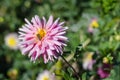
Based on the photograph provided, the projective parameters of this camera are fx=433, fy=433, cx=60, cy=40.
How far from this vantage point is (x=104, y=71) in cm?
234

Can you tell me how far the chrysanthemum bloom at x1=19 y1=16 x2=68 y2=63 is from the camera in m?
1.68

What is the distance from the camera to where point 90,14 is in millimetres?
2943

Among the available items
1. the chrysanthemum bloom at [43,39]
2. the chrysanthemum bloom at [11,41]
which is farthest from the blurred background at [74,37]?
the chrysanthemum bloom at [43,39]

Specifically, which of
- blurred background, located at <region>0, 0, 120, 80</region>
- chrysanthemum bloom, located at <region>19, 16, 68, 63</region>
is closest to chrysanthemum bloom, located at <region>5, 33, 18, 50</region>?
blurred background, located at <region>0, 0, 120, 80</region>

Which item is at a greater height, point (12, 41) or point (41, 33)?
point (41, 33)

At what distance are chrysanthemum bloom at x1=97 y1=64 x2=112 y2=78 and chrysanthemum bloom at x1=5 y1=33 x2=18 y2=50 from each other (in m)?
1.12

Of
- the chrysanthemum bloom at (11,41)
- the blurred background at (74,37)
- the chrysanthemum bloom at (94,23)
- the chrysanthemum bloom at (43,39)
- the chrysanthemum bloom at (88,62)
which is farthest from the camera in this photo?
the chrysanthemum bloom at (11,41)

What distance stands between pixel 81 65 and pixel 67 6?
1.93 feet

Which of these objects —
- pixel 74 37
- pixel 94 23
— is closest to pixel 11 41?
pixel 94 23

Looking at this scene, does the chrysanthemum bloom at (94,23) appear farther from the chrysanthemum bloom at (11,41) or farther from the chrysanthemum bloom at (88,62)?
the chrysanthemum bloom at (11,41)

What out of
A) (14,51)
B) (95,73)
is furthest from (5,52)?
(95,73)

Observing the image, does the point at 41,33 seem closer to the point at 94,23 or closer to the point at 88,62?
the point at 88,62

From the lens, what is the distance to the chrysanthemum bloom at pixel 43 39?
1.68 m

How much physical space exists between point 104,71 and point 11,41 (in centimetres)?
130
